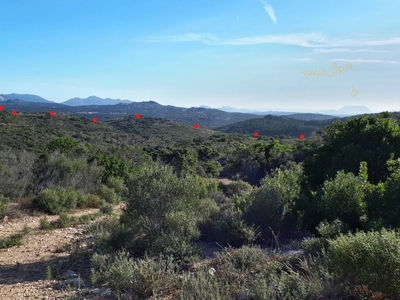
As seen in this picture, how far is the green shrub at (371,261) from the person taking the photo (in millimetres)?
3156

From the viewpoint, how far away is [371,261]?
10.7 ft

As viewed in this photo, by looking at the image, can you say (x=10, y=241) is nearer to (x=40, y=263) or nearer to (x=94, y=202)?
(x=40, y=263)

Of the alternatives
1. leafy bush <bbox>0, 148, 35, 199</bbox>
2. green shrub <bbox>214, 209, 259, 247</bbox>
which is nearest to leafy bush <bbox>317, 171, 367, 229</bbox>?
green shrub <bbox>214, 209, 259, 247</bbox>

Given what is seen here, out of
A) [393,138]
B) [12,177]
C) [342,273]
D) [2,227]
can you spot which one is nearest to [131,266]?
[342,273]

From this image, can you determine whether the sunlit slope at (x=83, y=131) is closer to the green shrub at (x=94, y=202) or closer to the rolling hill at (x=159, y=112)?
the green shrub at (x=94, y=202)

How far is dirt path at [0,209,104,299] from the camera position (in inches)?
184

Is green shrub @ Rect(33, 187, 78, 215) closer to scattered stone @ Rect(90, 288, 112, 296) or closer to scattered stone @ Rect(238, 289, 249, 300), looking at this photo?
scattered stone @ Rect(90, 288, 112, 296)

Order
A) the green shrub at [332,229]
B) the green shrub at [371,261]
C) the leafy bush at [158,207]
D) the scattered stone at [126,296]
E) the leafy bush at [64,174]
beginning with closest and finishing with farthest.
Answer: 1. the green shrub at [371,261]
2. the scattered stone at [126,296]
3. the green shrub at [332,229]
4. the leafy bush at [158,207]
5. the leafy bush at [64,174]

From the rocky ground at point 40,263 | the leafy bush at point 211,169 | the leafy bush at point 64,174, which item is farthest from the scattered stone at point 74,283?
the leafy bush at point 211,169

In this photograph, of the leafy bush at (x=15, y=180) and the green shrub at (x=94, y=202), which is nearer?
the leafy bush at (x=15, y=180)

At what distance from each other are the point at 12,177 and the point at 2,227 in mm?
3430

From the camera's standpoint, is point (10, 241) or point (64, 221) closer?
point (10, 241)

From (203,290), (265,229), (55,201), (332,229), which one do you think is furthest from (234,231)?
(55,201)

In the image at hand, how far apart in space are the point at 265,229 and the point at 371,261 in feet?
10.3
